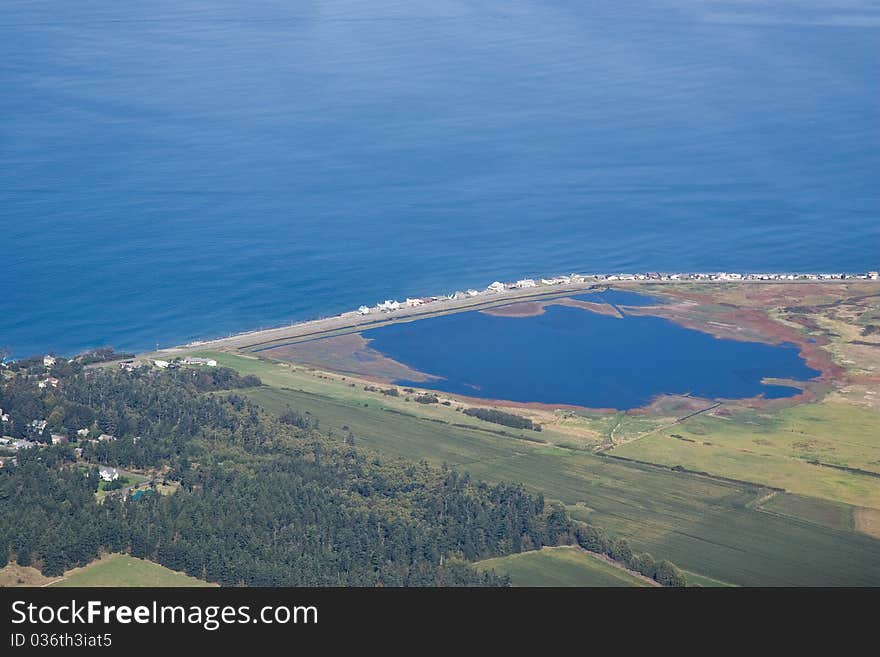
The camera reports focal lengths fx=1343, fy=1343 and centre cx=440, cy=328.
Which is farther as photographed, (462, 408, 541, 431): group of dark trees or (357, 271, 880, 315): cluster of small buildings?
(357, 271, 880, 315): cluster of small buildings

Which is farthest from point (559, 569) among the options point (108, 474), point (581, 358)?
point (581, 358)

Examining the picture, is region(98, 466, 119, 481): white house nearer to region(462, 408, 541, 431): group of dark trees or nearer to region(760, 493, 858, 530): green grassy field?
region(462, 408, 541, 431): group of dark trees

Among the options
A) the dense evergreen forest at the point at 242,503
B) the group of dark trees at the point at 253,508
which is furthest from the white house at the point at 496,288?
the group of dark trees at the point at 253,508

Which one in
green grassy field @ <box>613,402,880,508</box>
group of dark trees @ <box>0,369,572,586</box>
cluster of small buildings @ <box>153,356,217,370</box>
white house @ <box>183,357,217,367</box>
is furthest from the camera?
white house @ <box>183,357,217,367</box>

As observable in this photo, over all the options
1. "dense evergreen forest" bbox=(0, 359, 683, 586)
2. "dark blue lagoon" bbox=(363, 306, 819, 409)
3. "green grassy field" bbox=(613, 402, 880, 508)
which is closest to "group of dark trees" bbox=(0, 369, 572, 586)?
"dense evergreen forest" bbox=(0, 359, 683, 586)

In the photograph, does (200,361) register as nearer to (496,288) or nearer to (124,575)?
(496,288)

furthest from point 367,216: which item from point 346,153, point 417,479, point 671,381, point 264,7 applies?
point 264,7

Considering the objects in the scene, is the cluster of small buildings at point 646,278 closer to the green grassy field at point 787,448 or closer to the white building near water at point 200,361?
the white building near water at point 200,361
